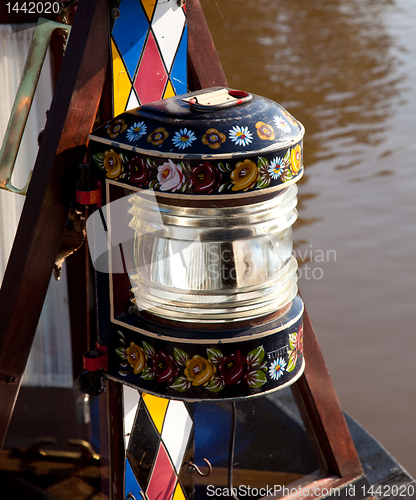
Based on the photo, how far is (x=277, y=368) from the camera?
1111 millimetres

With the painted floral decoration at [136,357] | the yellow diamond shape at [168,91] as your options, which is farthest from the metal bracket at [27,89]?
the painted floral decoration at [136,357]

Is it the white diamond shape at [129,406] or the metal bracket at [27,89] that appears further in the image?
the white diamond shape at [129,406]

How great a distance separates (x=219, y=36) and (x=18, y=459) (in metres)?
1.21

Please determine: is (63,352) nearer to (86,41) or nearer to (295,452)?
(295,452)

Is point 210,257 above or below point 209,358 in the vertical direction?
above

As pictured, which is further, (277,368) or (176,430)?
(176,430)

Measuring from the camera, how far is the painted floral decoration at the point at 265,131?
1.02 metres

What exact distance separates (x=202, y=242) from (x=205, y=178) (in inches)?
4.2

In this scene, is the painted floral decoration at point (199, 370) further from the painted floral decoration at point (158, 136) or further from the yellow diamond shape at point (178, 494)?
the yellow diamond shape at point (178, 494)

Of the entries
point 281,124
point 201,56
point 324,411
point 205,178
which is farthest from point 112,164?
point 324,411

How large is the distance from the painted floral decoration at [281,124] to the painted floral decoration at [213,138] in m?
0.11

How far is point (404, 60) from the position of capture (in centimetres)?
570

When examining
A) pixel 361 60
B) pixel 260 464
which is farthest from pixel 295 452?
pixel 361 60

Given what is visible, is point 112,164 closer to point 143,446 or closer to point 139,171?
point 139,171
